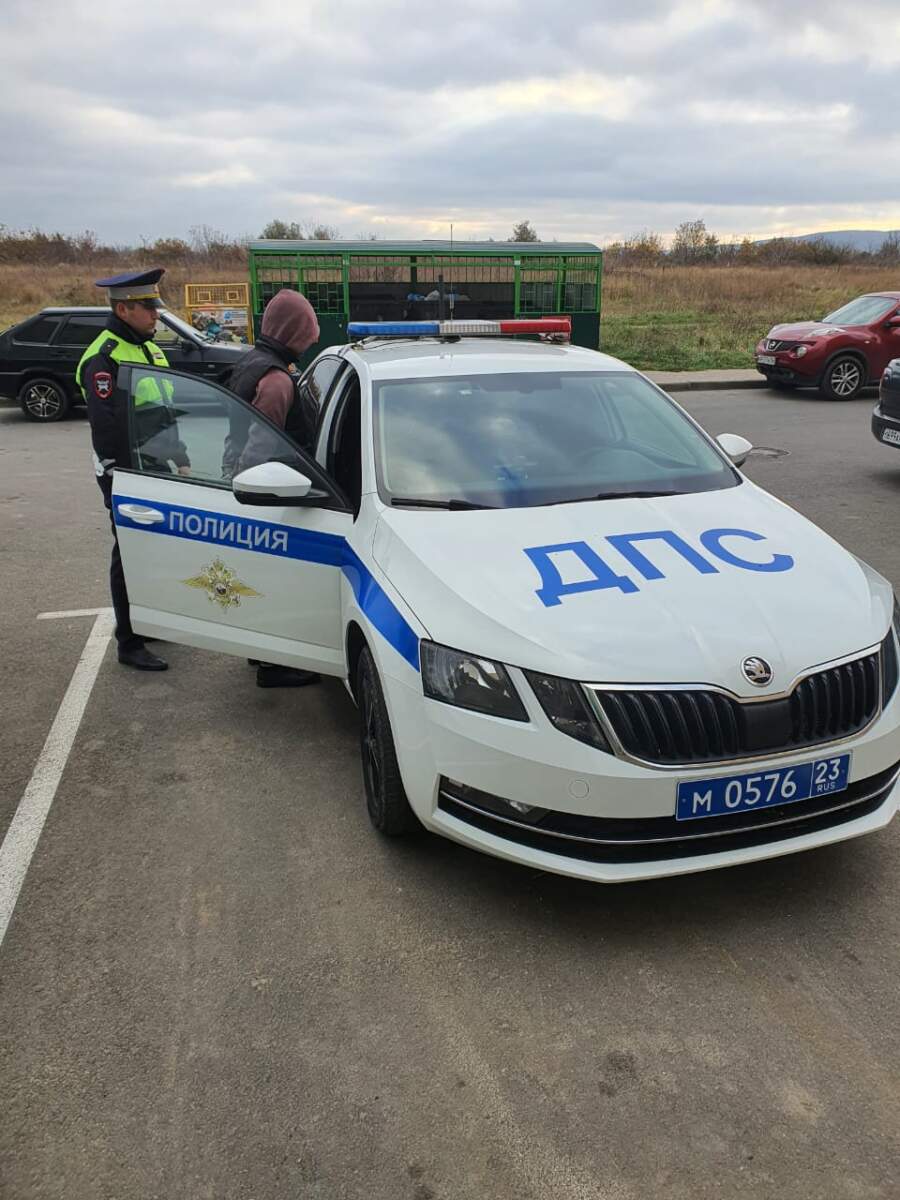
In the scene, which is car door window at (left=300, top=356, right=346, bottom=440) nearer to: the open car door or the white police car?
the white police car

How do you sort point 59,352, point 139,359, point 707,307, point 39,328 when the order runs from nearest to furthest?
point 139,359, point 39,328, point 59,352, point 707,307

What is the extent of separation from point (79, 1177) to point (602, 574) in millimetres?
2059

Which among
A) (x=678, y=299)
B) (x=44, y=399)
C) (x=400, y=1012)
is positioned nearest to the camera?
(x=400, y=1012)

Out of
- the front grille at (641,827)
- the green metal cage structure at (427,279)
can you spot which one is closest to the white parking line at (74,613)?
the front grille at (641,827)

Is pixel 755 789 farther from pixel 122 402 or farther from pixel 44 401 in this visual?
pixel 44 401

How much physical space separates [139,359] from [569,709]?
3337 millimetres

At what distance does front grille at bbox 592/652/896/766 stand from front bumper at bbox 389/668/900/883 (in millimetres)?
42

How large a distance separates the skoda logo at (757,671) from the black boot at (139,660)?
3.36 metres

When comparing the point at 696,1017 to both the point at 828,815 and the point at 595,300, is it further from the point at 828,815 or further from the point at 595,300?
the point at 595,300

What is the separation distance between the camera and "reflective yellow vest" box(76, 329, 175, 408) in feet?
14.4

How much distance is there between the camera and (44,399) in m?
13.5

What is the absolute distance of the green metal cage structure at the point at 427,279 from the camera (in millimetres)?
16375

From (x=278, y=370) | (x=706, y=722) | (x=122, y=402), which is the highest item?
(x=278, y=370)

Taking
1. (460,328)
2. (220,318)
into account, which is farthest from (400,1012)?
(220,318)
